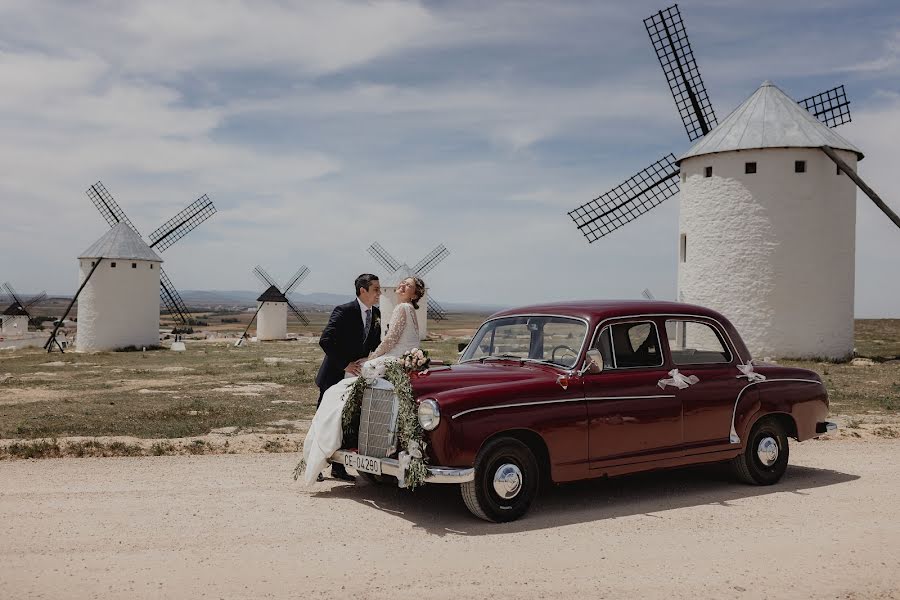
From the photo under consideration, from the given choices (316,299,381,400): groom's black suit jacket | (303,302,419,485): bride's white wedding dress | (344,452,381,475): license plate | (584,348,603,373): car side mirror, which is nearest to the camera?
(344,452,381,475): license plate

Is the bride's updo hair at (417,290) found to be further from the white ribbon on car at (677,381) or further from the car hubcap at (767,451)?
the car hubcap at (767,451)

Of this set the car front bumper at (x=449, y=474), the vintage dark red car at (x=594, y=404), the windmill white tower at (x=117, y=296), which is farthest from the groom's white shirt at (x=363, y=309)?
the windmill white tower at (x=117, y=296)

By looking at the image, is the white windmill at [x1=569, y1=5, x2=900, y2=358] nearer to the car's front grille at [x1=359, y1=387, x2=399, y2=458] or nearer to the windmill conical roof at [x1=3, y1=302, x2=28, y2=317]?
the car's front grille at [x1=359, y1=387, x2=399, y2=458]

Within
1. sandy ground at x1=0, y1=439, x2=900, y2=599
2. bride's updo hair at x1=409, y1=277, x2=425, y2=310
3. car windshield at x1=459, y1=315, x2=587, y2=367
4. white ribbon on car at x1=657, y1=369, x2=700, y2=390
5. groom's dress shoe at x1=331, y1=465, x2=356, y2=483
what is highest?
bride's updo hair at x1=409, y1=277, x2=425, y2=310

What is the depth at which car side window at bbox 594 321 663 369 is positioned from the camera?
7672mm

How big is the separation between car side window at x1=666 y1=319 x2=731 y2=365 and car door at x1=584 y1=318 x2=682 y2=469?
0.22 meters

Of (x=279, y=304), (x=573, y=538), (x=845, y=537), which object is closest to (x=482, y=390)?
(x=573, y=538)

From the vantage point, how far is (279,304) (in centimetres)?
5412

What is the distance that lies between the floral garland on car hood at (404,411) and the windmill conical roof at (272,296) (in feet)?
153

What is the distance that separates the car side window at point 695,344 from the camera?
807 centimetres

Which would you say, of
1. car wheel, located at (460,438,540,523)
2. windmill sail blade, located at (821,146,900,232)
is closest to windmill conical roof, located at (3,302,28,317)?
windmill sail blade, located at (821,146,900,232)

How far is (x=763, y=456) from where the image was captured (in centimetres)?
858

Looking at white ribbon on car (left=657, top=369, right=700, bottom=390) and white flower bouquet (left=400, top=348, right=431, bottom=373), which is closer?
white flower bouquet (left=400, top=348, right=431, bottom=373)

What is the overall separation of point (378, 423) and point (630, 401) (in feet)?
7.71
